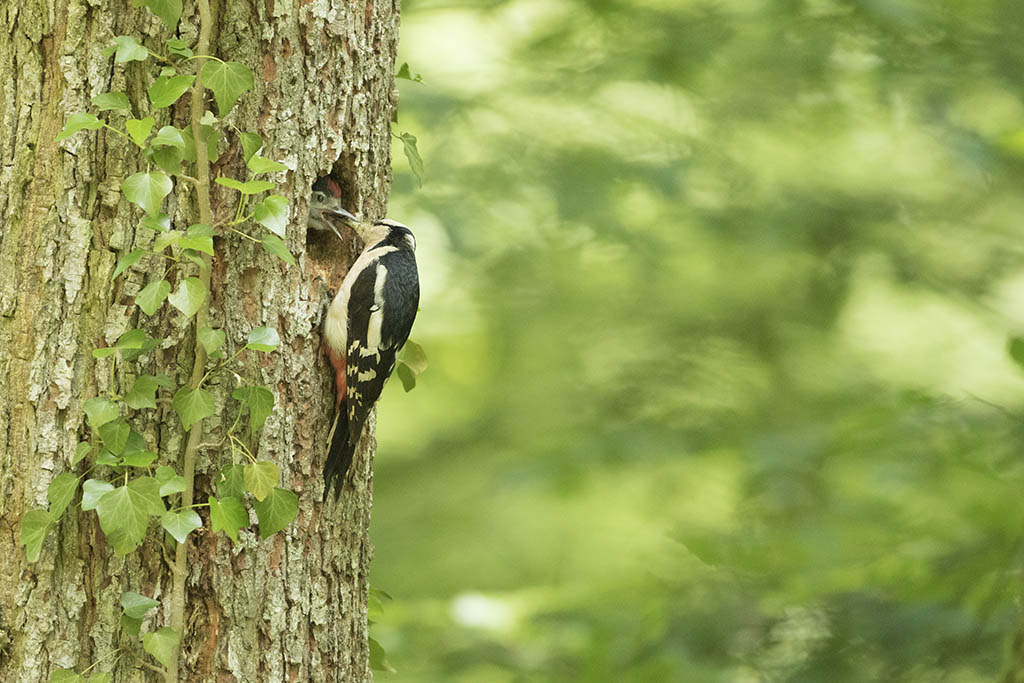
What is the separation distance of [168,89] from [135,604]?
0.99 meters

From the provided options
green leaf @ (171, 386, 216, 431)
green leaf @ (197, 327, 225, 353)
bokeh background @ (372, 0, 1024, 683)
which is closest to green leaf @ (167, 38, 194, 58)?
green leaf @ (197, 327, 225, 353)

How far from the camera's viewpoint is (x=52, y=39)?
2.06m

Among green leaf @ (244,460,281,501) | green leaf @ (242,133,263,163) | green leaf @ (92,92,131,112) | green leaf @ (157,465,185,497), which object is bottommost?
green leaf @ (244,460,281,501)

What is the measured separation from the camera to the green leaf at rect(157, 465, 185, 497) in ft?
6.44

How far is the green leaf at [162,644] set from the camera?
77.5 inches

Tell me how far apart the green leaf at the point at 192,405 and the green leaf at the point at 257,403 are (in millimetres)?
78

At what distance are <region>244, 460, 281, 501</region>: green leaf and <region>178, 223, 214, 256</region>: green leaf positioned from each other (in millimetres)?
438

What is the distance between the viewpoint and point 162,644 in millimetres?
1980

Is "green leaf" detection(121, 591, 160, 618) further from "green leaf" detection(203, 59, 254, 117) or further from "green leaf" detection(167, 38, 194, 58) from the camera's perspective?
"green leaf" detection(167, 38, 194, 58)

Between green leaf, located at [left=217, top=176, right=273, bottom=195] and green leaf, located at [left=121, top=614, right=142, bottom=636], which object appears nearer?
green leaf, located at [left=217, top=176, right=273, bottom=195]

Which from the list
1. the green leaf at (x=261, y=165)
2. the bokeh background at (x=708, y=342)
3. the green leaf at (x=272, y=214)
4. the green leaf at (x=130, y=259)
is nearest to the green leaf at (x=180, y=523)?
the green leaf at (x=130, y=259)

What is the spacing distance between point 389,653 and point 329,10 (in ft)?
12.6

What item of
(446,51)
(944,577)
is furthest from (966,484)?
(446,51)

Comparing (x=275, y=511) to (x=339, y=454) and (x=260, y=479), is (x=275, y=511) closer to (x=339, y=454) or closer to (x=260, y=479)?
(x=260, y=479)
